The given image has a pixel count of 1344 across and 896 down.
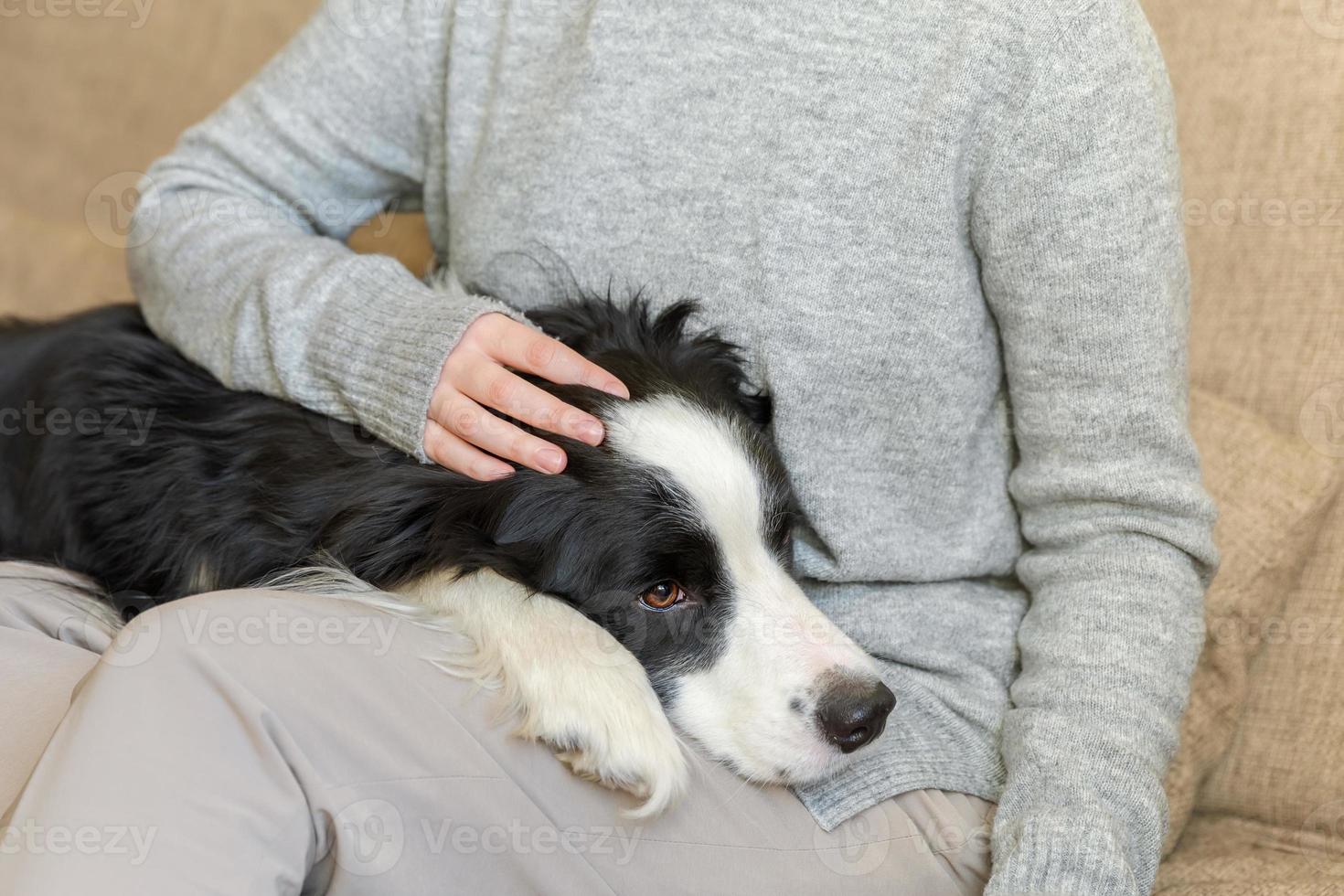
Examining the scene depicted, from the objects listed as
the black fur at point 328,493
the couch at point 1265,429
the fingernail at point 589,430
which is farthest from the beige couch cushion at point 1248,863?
the fingernail at point 589,430

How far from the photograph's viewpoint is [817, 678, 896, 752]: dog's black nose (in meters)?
1.09

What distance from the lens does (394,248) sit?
2150 mm

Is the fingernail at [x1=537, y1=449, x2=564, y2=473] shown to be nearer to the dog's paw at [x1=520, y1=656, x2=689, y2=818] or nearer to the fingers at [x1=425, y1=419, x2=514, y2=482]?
the fingers at [x1=425, y1=419, x2=514, y2=482]

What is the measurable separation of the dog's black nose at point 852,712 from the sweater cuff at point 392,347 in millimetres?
474

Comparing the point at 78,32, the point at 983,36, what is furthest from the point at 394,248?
the point at 983,36

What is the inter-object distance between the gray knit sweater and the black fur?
5cm

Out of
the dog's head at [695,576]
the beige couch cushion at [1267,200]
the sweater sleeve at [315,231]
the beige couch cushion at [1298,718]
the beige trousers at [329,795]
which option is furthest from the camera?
the beige couch cushion at [1267,200]

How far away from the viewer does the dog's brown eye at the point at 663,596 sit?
3.79 feet

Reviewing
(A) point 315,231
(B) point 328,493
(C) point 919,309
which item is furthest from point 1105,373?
(A) point 315,231

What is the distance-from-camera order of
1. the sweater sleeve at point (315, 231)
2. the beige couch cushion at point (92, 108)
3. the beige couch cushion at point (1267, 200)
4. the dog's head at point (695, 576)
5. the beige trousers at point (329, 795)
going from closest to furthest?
the beige trousers at point (329, 795) → the dog's head at point (695, 576) → the sweater sleeve at point (315, 231) → the beige couch cushion at point (1267, 200) → the beige couch cushion at point (92, 108)

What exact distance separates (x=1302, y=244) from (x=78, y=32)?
7.63ft

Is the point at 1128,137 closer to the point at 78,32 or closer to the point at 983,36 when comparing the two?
the point at 983,36

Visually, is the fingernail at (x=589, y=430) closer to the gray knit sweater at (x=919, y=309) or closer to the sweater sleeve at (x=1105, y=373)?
the gray knit sweater at (x=919, y=309)

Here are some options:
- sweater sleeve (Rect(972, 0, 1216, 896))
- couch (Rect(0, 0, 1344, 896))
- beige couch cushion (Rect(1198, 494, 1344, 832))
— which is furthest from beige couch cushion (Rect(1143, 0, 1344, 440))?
sweater sleeve (Rect(972, 0, 1216, 896))
